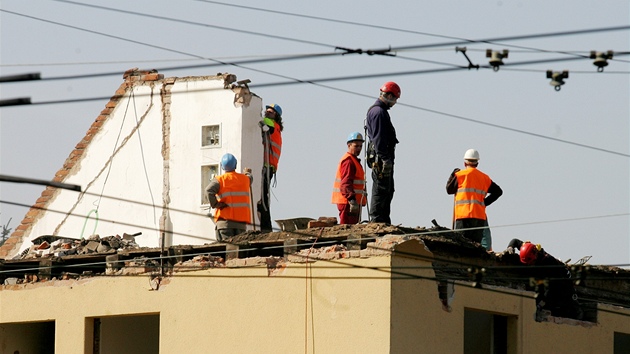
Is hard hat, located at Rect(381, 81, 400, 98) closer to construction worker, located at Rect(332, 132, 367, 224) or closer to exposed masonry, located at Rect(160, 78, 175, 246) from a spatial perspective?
construction worker, located at Rect(332, 132, 367, 224)

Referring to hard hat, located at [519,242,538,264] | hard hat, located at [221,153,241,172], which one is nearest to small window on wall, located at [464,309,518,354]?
hard hat, located at [519,242,538,264]

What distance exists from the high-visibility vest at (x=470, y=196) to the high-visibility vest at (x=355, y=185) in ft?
4.54

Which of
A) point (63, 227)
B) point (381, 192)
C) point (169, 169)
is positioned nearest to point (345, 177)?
point (381, 192)

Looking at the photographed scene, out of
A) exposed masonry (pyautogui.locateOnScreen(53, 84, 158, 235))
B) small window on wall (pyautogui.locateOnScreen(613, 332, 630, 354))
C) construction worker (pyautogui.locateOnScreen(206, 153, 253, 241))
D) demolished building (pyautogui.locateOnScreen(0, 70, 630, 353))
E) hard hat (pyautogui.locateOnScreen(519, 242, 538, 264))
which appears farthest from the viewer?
exposed masonry (pyautogui.locateOnScreen(53, 84, 158, 235))

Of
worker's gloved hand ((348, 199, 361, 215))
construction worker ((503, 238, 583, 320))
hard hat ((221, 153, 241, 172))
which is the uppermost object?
hard hat ((221, 153, 241, 172))

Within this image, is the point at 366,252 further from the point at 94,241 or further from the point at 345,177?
the point at 94,241

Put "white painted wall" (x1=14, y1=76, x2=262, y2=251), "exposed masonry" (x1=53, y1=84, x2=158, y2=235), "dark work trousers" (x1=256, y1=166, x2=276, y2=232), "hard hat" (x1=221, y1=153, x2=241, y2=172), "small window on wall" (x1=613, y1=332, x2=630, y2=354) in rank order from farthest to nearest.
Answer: "exposed masonry" (x1=53, y1=84, x2=158, y2=235) < "white painted wall" (x1=14, y1=76, x2=262, y2=251) < "small window on wall" (x1=613, y1=332, x2=630, y2=354) < "dark work trousers" (x1=256, y1=166, x2=276, y2=232) < "hard hat" (x1=221, y1=153, x2=241, y2=172)

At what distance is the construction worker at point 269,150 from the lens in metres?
22.5

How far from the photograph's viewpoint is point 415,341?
18.6 metres

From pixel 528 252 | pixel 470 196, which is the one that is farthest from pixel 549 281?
pixel 470 196

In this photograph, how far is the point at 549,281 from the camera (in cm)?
2111

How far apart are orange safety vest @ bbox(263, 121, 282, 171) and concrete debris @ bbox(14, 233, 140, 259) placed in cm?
262

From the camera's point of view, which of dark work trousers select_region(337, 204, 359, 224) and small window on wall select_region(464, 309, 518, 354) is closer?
dark work trousers select_region(337, 204, 359, 224)

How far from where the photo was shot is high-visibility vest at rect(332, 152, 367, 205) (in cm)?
2044
